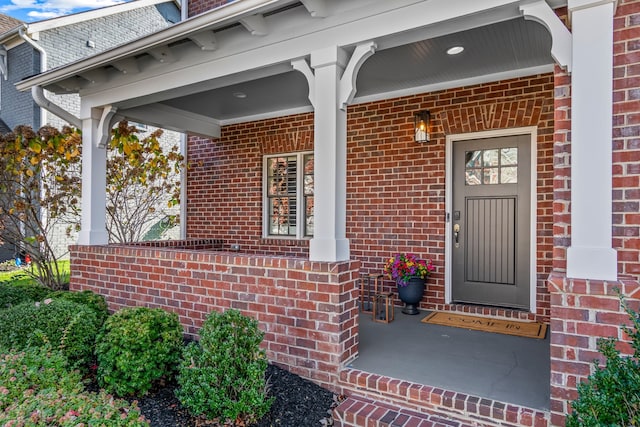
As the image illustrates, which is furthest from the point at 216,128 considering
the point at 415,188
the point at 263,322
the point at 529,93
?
the point at 529,93

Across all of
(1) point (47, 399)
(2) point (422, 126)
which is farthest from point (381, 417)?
(2) point (422, 126)

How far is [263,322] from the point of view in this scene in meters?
3.46

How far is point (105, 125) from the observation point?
5066mm

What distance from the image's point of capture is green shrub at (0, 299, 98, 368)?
3.08 metres

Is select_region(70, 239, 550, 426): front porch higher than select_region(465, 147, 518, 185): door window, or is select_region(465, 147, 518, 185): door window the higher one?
select_region(465, 147, 518, 185): door window

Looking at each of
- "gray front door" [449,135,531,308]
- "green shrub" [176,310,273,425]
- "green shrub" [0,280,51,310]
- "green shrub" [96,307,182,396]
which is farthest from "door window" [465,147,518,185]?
"green shrub" [0,280,51,310]

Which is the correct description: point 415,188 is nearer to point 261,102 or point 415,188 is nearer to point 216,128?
point 261,102

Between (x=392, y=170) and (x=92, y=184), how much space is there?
3696 mm

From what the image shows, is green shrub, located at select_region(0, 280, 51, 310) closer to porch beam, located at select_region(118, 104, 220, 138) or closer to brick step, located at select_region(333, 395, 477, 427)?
porch beam, located at select_region(118, 104, 220, 138)

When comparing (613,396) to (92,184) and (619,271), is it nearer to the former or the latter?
(619,271)

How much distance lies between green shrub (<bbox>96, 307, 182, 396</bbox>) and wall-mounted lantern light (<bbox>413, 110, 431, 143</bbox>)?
10.7 feet

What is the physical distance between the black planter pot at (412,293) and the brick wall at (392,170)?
241 millimetres

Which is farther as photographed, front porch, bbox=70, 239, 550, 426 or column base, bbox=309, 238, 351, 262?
column base, bbox=309, 238, 351, 262

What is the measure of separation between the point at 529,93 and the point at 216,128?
14.7 ft
